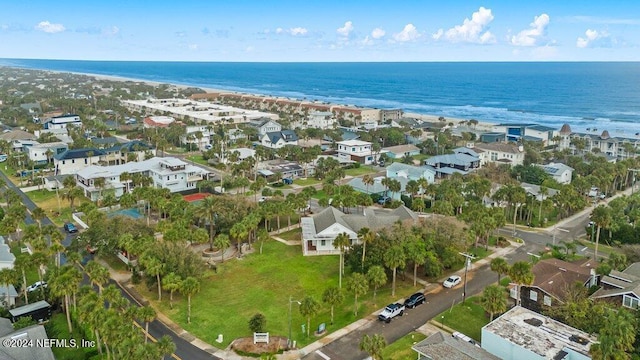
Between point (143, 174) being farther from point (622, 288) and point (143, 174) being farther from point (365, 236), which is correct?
point (622, 288)

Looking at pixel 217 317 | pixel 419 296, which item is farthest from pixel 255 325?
pixel 419 296

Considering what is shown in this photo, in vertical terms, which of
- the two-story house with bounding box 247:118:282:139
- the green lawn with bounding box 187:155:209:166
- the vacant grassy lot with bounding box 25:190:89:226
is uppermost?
the two-story house with bounding box 247:118:282:139

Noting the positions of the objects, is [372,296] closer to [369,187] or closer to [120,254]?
[120,254]

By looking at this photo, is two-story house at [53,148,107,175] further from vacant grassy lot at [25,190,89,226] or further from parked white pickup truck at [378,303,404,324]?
parked white pickup truck at [378,303,404,324]

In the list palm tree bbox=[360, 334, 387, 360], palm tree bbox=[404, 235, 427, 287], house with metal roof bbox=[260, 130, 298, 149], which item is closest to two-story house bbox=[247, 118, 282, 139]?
house with metal roof bbox=[260, 130, 298, 149]

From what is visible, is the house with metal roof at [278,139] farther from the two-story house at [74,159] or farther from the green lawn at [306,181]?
the two-story house at [74,159]

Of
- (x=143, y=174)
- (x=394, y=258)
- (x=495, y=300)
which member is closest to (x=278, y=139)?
(x=143, y=174)
